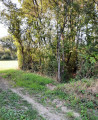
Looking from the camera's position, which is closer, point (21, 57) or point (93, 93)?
point (93, 93)

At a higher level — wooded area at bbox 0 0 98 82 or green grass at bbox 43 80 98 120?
wooded area at bbox 0 0 98 82

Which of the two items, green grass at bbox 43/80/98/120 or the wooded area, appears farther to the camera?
the wooded area

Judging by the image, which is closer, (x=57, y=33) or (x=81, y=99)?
(x=81, y=99)

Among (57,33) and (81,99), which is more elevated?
(57,33)

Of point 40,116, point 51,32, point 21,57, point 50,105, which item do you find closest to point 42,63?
point 51,32

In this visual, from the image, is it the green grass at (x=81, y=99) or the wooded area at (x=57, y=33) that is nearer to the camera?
the green grass at (x=81, y=99)

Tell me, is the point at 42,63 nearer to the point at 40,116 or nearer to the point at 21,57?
the point at 21,57

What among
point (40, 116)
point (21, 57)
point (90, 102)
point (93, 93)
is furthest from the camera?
point (21, 57)

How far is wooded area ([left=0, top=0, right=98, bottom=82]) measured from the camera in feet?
20.5

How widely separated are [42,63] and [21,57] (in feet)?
12.1

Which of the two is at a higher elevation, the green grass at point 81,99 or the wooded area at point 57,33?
the wooded area at point 57,33

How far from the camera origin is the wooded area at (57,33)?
6254 mm

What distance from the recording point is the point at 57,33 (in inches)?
289

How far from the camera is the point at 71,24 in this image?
772 cm
